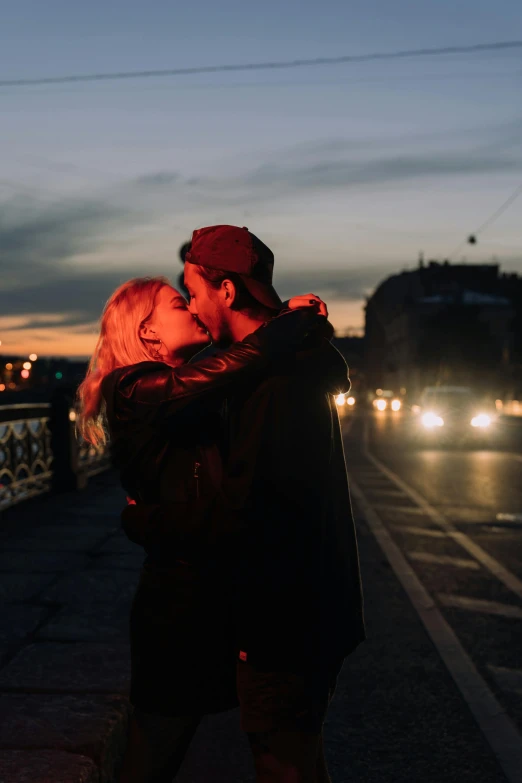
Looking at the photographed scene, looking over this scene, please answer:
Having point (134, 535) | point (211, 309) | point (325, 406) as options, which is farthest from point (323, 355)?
point (134, 535)

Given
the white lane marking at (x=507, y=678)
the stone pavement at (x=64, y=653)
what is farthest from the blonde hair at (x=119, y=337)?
the white lane marking at (x=507, y=678)

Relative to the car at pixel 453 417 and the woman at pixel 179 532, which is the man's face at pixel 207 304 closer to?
the woman at pixel 179 532

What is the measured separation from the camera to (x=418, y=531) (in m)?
10.3

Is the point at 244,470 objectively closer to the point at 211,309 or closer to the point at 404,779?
the point at 211,309

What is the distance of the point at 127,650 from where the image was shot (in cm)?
468

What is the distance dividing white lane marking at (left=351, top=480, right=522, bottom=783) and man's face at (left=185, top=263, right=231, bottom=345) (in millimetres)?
2322

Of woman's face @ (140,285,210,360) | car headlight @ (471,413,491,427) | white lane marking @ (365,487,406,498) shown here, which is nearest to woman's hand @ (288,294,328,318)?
Answer: woman's face @ (140,285,210,360)

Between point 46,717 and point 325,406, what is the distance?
2.23 metres

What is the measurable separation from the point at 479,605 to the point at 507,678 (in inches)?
67.7

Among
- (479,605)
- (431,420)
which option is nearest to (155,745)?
(479,605)

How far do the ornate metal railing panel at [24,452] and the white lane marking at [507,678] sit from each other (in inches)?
267

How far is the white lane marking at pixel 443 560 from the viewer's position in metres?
8.22

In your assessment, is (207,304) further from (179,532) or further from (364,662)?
(364,662)

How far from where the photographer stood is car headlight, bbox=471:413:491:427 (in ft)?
87.5
